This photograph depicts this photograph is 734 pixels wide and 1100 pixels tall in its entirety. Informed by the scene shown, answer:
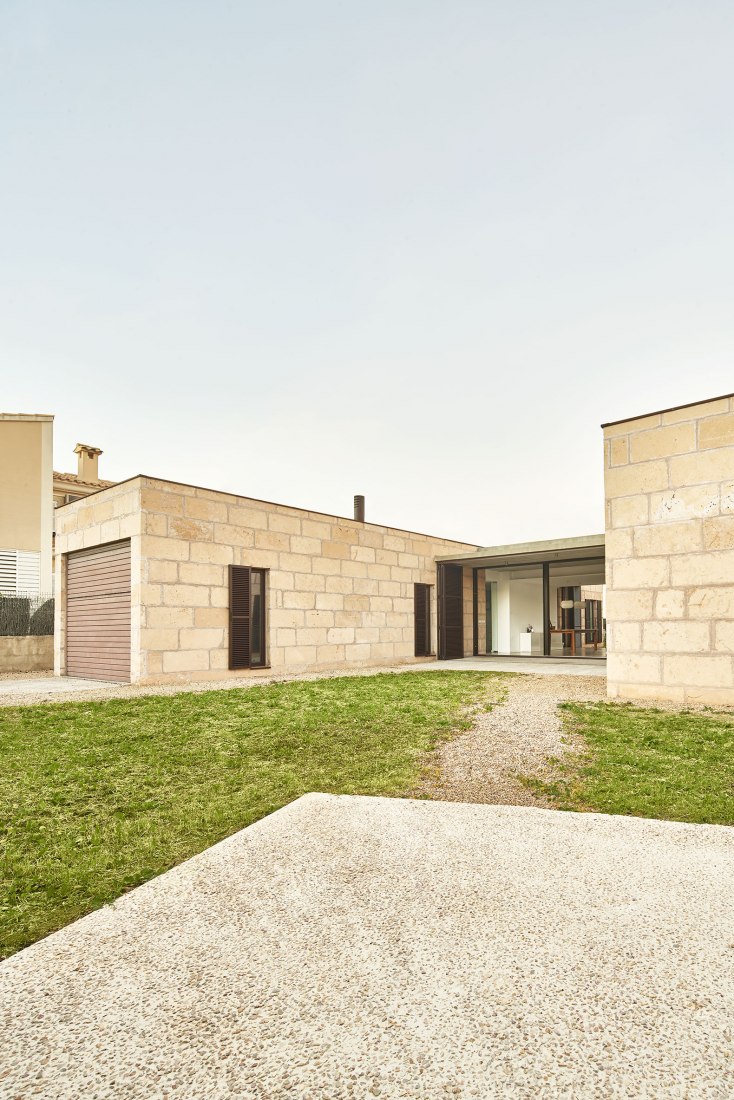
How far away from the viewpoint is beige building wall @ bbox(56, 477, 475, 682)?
10.5 meters

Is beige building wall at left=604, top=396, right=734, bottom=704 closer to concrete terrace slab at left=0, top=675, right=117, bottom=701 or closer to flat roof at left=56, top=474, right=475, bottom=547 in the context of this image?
flat roof at left=56, top=474, right=475, bottom=547

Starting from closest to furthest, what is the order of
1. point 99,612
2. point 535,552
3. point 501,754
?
point 501,754 → point 99,612 → point 535,552

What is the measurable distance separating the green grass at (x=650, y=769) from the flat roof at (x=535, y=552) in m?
8.49

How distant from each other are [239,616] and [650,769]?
8883mm

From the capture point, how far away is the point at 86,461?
2648cm

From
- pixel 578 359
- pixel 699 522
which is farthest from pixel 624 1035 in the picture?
pixel 578 359

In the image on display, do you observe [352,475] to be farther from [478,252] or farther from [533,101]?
[533,101]

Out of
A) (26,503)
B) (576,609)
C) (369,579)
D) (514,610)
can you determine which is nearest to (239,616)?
(369,579)

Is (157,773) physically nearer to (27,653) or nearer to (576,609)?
(27,653)

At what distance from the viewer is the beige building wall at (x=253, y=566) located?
34.6ft

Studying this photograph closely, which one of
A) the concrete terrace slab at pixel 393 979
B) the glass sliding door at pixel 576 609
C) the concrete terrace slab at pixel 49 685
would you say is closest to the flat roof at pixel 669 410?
the concrete terrace slab at pixel 393 979

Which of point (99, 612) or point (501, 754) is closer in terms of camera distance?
point (501, 754)

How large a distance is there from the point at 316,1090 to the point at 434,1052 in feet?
1.01

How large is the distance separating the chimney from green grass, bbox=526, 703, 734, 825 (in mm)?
25511
